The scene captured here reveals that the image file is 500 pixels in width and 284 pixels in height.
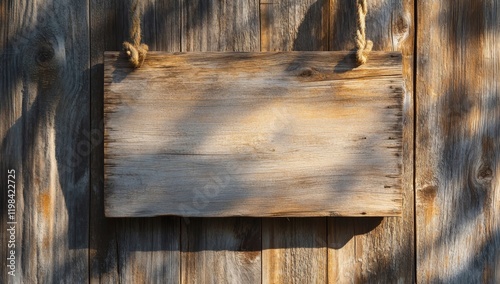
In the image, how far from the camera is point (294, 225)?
1356 millimetres

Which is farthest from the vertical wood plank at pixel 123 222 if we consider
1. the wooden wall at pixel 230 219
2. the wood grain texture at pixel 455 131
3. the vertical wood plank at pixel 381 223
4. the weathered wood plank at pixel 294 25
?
the wood grain texture at pixel 455 131

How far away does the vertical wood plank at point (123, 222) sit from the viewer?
1352 millimetres

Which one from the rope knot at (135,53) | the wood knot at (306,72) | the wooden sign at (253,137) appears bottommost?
the wooden sign at (253,137)

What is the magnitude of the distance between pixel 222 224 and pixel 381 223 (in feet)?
1.26

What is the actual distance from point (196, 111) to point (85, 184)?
33 centimetres

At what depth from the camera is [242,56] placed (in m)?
1.28

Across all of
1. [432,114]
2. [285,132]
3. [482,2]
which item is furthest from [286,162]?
[482,2]

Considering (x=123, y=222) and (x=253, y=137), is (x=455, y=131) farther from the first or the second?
(x=123, y=222)

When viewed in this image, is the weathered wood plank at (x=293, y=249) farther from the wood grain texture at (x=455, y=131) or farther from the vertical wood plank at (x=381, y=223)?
the wood grain texture at (x=455, y=131)

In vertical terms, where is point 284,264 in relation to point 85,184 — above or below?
below

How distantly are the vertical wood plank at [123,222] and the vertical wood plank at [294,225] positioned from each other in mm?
219

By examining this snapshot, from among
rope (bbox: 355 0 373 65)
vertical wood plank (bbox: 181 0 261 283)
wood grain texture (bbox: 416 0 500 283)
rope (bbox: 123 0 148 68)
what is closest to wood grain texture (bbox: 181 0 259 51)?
vertical wood plank (bbox: 181 0 261 283)

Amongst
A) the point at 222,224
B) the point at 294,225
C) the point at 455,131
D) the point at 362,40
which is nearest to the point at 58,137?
the point at 222,224

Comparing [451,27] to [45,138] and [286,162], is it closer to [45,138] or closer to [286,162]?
[286,162]
